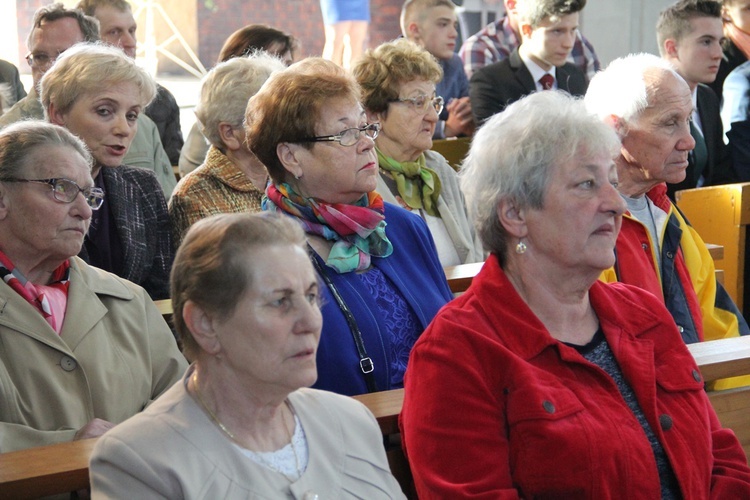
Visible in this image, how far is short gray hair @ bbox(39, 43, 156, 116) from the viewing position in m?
3.20

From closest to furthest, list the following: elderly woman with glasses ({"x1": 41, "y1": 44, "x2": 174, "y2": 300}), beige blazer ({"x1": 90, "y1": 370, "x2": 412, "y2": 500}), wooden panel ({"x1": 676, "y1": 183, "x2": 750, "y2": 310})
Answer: beige blazer ({"x1": 90, "y1": 370, "x2": 412, "y2": 500})
elderly woman with glasses ({"x1": 41, "y1": 44, "x2": 174, "y2": 300})
wooden panel ({"x1": 676, "y1": 183, "x2": 750, "y2": 310})

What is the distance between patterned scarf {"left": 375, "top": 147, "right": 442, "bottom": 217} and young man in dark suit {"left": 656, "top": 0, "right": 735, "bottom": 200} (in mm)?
2234

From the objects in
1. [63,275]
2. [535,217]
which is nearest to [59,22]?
[63,275]

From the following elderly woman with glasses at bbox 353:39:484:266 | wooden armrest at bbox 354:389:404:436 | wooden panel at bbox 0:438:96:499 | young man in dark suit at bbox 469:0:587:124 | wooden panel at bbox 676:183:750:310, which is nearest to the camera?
wooden panel at bbox 0:438:96:499

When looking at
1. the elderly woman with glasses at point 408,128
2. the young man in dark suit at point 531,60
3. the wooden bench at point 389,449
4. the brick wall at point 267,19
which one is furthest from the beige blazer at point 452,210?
the brick wall at point 267,19

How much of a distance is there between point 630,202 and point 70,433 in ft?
5.56

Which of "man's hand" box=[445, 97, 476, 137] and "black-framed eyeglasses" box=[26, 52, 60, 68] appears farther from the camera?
"man's hand" box=[445, 97, 476, 137]

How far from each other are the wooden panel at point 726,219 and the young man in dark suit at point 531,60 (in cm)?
118

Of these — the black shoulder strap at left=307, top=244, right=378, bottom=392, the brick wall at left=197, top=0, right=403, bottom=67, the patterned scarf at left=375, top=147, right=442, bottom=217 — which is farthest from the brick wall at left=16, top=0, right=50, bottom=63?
the black shoulder strap at left=307, top=244, right=378, bottom=392

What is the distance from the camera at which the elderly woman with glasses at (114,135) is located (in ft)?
10.3

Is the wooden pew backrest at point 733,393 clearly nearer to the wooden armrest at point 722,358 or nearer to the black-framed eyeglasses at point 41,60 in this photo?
the wooden armrest at point 722,358

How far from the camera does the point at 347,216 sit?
241 cm

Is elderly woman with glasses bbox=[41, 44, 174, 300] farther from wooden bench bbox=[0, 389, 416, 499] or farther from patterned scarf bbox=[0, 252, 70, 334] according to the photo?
wooden bench bbox=[0, 389, 416, 499]

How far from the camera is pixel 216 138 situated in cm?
346
